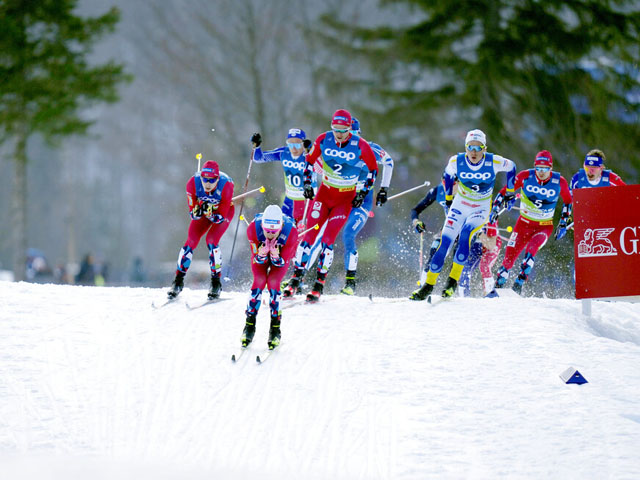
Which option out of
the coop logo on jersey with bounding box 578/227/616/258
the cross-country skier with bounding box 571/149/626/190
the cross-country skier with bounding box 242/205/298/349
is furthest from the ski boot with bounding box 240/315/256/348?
the cross-country skier with bounding box 571/149/626/190

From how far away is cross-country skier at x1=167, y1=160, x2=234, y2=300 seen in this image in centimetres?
1001

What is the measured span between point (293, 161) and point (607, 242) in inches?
178

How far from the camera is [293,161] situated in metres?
11.7

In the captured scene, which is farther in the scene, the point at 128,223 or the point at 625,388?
the point at 128,223

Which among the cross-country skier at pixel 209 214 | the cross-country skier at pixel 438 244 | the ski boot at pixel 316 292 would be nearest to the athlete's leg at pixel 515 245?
the cross-country skier at pixel 438 244

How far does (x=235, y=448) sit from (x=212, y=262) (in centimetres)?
415

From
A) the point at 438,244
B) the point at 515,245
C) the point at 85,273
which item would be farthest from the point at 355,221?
the point at 85,273

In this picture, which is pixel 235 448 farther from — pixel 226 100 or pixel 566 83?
pixel 226 100

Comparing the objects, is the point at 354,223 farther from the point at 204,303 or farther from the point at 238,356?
the point at 238,356

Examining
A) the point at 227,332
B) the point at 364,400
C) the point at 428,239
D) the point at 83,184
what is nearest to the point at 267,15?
the point at 428,239

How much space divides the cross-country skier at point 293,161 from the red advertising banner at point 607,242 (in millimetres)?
3946

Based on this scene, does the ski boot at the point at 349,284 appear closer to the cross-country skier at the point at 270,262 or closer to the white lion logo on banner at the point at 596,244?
the cross-country skier at the point at 270,262

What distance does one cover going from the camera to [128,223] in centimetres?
6525

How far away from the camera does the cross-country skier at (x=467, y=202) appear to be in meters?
9.78
